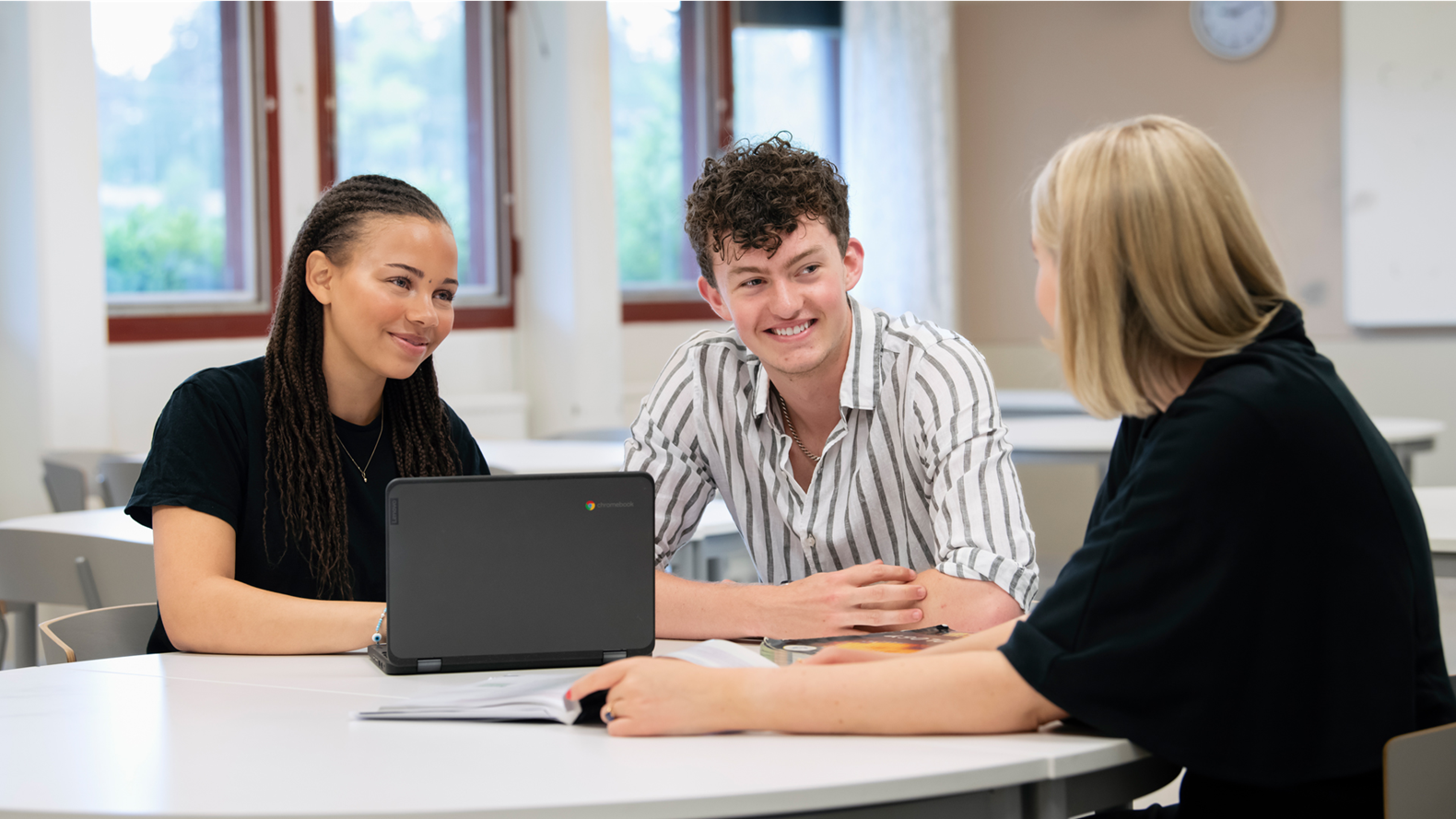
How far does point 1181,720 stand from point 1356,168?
15.7 ft

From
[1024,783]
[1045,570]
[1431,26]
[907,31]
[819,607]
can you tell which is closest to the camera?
[1024,783]

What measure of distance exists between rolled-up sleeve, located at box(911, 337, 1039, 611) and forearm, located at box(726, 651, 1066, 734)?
0.43m

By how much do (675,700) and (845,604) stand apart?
42cm

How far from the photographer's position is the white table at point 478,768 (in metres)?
0.96

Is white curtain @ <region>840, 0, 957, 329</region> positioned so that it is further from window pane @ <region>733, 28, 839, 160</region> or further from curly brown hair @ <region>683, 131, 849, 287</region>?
curly brown hair @ <region>683, 131, 849, 287</region>

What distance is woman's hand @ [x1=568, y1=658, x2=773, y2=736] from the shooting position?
1.13 metres

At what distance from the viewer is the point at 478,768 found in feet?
3.42

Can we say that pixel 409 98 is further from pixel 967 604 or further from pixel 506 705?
pixel 506 705

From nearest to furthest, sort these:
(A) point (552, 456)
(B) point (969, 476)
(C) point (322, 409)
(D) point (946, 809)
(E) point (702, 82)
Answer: (D) point (946, 809) → (B) point (969, 476) → (C) point (322, 409) → (A) point (552, 456) → (E) point (702, 82)

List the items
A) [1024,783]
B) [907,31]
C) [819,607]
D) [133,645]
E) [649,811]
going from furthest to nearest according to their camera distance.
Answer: [907,31]
[133,645]
[819,607]
[1024,783]
[649,811]

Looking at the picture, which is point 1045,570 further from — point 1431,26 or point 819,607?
point 819,607

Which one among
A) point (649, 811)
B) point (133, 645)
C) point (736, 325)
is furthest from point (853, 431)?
point (133, 645)

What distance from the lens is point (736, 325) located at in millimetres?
1822

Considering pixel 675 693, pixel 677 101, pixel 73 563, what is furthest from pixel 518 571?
pixel 677 101
